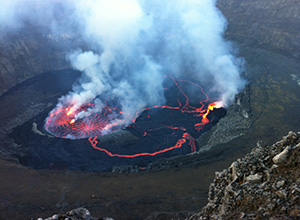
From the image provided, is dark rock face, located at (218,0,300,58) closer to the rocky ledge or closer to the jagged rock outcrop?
the rocky ledge

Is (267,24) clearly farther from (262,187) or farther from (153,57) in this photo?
(262,187)

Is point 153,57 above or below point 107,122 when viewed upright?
above

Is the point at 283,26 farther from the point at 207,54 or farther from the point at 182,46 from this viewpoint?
the point at 182,46

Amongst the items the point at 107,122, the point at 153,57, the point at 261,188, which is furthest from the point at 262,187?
the point at 153,57

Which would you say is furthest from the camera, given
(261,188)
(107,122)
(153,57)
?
(153,57)

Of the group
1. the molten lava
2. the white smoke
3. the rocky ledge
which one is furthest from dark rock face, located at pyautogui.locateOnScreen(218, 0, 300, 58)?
the rocky ledge

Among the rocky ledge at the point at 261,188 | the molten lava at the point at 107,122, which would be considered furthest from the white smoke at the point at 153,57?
the rocky ledge at the point at 261,188

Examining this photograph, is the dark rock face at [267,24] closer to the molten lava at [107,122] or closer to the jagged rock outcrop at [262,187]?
the molten lava at [107,122]

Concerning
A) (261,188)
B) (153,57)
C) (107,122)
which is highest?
(153,57)
